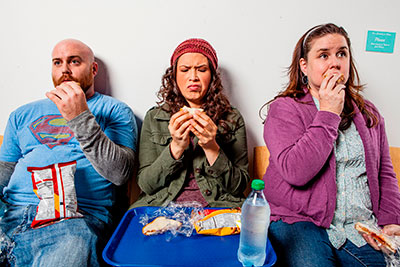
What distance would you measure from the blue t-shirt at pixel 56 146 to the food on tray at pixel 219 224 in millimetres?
573

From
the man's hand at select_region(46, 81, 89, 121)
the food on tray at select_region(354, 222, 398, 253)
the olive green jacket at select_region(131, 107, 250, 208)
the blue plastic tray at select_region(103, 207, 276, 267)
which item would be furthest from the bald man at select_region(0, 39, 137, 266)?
the food on tray at select_region(354, 222, 398, 253)

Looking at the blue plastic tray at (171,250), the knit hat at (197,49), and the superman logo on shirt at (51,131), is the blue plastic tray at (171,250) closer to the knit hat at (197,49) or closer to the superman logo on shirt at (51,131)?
the superman logo on shirt at (51,131)

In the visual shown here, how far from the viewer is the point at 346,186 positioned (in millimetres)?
1137

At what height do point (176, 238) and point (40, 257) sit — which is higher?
point (176, 238)

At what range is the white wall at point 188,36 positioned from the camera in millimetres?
1619

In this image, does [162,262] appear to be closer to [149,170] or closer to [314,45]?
[149,170]

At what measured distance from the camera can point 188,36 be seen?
1.64 metres

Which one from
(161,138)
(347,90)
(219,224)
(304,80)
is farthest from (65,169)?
(347,90)

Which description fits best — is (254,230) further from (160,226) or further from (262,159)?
(262,159)

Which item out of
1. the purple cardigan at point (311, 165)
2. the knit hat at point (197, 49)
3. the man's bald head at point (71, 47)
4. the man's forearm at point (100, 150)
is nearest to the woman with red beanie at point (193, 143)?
the knit hat at point (197, 49)

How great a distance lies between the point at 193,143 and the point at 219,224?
51 cm

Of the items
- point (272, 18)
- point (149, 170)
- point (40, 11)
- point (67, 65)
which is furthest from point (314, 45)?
point (40, 11)

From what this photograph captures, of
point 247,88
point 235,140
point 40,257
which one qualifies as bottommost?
point 40,257

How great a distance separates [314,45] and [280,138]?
490mm
